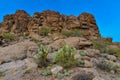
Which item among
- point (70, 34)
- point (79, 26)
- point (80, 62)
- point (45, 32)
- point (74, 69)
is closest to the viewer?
point (74, 69)

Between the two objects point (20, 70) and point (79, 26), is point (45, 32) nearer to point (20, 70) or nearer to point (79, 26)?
point (79, 26)

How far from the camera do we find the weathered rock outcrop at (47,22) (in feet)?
91.7

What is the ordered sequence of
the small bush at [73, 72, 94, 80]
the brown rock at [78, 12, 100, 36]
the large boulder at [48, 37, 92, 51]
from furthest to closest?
the brown rock at [78, 12, 100, 36] → the large boulder at [48, 37, 92, 51] → the small bush at [73, 72, 94, 80]

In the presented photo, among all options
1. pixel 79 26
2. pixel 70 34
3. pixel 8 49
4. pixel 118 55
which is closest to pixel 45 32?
pixel 70 34

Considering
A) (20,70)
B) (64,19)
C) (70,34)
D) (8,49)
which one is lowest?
(20,70)

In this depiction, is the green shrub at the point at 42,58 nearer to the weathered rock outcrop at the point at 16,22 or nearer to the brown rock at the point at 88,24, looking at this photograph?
the brown rock at the point at 88,24

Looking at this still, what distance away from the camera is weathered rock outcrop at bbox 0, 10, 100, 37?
27952mm

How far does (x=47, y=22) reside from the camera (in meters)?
28.1

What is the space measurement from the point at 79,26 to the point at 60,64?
16807 millimetres

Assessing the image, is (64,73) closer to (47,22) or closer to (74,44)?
(74,44)

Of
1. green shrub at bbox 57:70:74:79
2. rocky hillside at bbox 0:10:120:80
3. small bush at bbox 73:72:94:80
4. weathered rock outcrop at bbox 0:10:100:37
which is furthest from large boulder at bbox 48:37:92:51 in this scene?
weathered rock outcrop at bbox 0:10:100:37

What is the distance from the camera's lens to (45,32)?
79.0ft

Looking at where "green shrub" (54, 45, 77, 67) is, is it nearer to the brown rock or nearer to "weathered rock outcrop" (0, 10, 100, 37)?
"weathered rock outcrop" (0, 10, 100, 37)

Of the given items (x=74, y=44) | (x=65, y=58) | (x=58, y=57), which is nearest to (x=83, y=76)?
(x=65, y=58)
